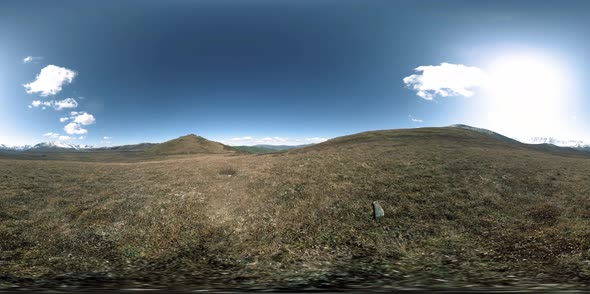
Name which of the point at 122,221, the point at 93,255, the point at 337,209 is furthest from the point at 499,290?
the point at 122,221

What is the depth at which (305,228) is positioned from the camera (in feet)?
67.6

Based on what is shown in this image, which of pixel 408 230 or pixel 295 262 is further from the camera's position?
pixel 408 230

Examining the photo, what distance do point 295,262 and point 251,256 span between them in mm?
2708

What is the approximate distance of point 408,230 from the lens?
65.0ft

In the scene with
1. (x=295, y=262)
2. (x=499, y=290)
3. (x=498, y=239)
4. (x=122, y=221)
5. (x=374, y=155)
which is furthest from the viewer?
(x=374, y=155)

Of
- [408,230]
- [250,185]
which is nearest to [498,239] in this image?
[408,230]

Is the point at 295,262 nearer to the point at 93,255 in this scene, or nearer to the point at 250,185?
the point at 93,255

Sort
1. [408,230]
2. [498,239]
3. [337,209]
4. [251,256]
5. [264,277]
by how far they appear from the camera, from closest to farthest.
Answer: [264,277] < [251,256] < [498,239] < [408,230] < [337,209]

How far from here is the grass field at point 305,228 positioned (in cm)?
1365

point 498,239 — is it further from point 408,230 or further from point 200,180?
point 200,180

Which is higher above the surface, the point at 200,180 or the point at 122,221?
the point at 200,180

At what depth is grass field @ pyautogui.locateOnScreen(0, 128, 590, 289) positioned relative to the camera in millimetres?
13648

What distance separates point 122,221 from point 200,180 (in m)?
11.8

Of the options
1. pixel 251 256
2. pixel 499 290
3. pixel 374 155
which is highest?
pixel 374 155
